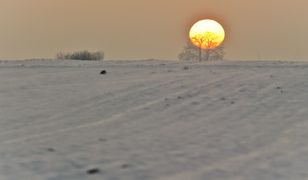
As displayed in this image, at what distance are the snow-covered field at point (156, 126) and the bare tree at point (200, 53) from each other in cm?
4546

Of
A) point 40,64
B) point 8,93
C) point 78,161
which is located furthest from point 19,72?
point 78,161

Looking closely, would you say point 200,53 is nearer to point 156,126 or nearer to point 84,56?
point 84,56

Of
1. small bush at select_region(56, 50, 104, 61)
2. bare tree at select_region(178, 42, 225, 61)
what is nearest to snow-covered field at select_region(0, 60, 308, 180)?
small bush at select_region(56, 50, 104, 61)

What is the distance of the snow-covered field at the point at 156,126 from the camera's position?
7.58 m

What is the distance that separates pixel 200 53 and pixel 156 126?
173ft

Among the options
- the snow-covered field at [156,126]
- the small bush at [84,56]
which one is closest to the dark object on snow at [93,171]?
the snow-covered field at [156,126]

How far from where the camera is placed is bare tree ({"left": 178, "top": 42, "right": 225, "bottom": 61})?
62269 mm

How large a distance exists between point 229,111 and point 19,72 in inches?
339

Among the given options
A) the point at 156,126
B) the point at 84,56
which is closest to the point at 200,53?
the point at 84,56

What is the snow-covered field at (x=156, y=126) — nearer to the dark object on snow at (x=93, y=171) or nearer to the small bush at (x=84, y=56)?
the dark object on snow at (x=93, y=171)

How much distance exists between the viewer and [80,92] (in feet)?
44.0

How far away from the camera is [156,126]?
10.0 metres

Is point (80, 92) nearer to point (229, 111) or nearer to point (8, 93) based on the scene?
point (8, 93)

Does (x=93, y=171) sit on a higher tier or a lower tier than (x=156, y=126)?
lower
